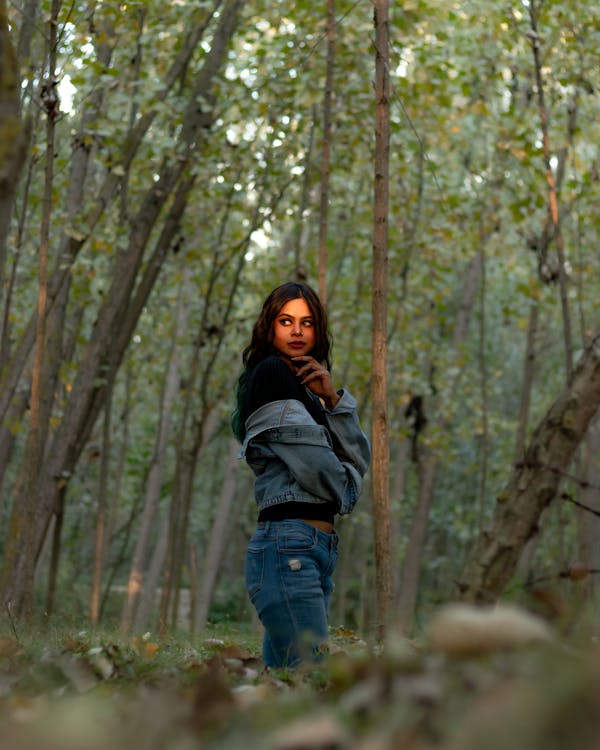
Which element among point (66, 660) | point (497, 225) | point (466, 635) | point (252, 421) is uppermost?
point (497, 225)

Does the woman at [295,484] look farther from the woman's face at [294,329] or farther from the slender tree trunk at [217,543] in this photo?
the slender tree trunk at [217,543]

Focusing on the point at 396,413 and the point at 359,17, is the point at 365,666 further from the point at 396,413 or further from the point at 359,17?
the point at 396,413

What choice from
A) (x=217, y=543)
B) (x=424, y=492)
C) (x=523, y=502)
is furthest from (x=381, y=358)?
(x=217, y=543)

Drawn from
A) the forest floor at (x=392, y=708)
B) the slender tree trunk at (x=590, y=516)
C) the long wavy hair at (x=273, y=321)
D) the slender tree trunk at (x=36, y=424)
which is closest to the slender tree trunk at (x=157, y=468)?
the slender tree trunk at (x=36, y=424)

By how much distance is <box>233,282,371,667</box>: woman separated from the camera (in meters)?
4.36

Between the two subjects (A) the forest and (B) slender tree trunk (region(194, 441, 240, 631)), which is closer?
(A) the forest

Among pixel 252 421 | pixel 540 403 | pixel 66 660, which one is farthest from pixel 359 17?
pixel 540 403

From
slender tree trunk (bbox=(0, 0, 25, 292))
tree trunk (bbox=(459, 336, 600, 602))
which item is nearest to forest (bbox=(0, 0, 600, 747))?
tree trunk (bbox=(459, 336, 600, 602))

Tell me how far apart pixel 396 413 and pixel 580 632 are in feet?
51.3

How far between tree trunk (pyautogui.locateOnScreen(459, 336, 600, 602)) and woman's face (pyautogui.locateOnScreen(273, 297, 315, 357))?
4.83ft

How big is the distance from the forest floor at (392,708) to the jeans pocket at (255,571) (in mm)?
1586

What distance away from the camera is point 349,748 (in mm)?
1583

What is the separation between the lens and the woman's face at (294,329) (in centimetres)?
491

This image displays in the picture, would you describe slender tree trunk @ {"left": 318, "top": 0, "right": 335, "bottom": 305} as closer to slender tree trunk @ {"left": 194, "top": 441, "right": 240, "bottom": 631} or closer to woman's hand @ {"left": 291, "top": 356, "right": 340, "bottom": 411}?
woman's hand @ {"left": 291, "top": 356, "right": 340, "bottom": 411}
